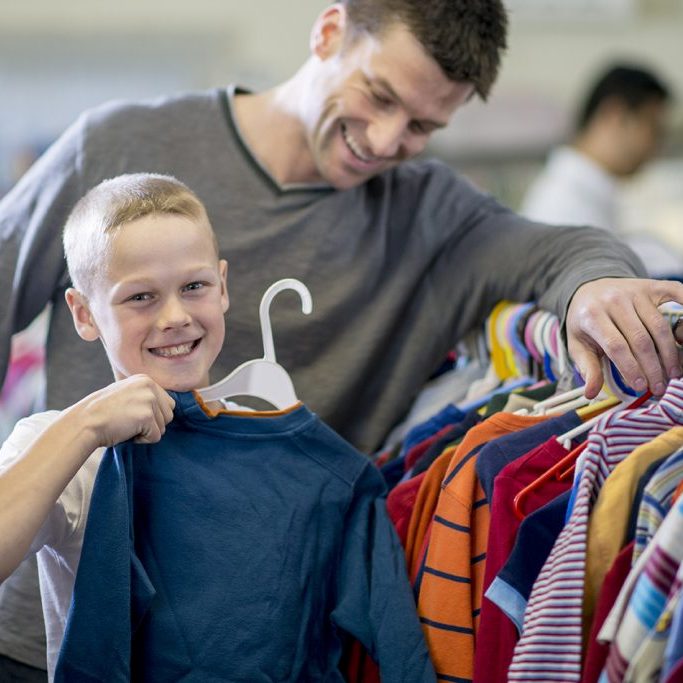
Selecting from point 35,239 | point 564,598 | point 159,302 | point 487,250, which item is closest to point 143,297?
point 159,302

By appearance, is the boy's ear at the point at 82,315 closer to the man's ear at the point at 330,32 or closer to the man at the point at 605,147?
the man's ear at the point at 330,32

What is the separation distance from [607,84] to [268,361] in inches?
100

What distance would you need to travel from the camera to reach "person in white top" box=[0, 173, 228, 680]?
3.55 ft

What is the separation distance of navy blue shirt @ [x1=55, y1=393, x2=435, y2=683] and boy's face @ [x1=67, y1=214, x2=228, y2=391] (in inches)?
2.6

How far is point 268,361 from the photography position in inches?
50.3

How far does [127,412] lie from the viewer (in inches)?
41.7

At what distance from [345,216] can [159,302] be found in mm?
544

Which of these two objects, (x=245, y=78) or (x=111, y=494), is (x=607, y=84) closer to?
(x=245, y=78)

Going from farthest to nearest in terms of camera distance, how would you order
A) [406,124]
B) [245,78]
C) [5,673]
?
[245,78], [406,124], [5,673]

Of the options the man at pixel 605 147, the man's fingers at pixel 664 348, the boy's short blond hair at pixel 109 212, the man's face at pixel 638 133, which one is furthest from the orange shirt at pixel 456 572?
the man's face at pixel 638 133

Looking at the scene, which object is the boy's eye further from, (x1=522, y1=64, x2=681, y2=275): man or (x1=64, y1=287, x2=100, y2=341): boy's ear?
(x1=522, y1=64, x2=681, y2=275): man

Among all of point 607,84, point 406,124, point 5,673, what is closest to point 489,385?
point 406,124

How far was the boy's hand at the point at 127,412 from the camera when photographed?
1046mm

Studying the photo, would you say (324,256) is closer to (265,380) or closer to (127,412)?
(265,380)
